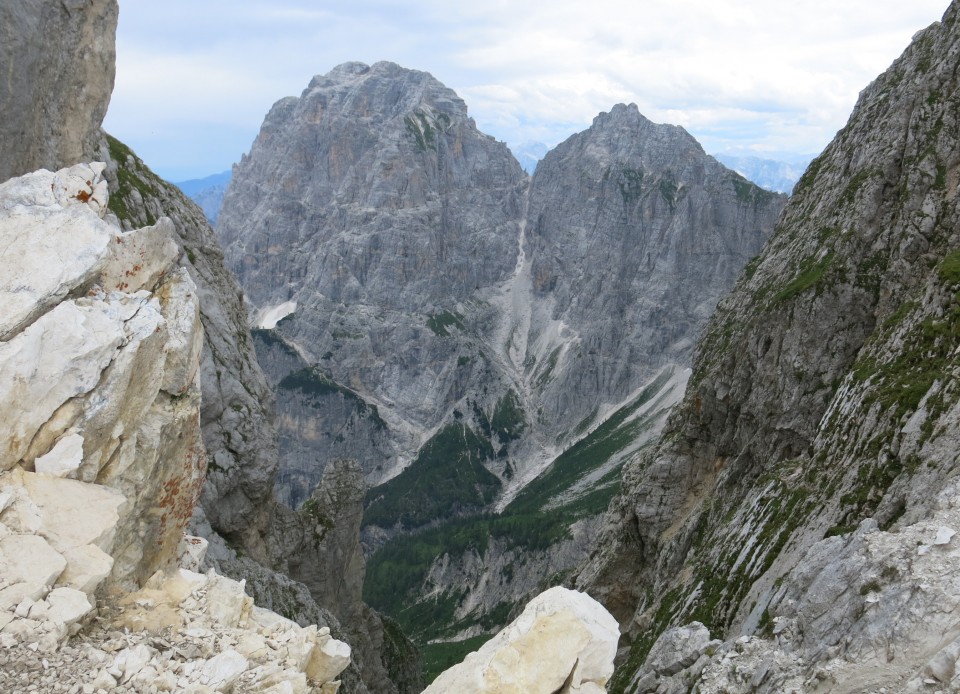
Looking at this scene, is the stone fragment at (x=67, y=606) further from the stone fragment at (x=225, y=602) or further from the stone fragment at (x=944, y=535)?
the stone fragment at (x=944, y=535)

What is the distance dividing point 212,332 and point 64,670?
134 ft

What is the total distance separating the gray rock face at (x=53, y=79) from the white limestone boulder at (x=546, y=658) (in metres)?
32.2

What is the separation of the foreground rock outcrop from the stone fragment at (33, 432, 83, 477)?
0.03m

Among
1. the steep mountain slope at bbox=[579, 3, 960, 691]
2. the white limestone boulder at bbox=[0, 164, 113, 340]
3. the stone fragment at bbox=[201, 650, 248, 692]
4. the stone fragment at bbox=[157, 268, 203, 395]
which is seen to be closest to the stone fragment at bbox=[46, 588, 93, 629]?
the stone fragment at bbox=[201, 650, 248, 692]

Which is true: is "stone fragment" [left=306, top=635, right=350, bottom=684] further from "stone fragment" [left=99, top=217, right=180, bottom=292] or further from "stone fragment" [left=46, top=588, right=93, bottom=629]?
"stone fragment" [left=99, top=217, right=180, bottom=292]

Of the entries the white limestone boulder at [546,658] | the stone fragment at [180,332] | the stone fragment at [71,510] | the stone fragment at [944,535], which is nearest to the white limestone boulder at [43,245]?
the stone fragment at [180,332]

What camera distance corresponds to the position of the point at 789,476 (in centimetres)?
4241

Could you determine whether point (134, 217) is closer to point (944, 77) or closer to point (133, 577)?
point (133, 577)

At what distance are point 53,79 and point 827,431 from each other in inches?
1821

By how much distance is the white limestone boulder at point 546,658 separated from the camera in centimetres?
1669

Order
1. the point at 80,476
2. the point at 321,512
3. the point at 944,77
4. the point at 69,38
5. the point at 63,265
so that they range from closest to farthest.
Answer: the point at 80,476 < the point at 63,265 < the point at 69,38 < the point at 944,77 < the point at 321,512

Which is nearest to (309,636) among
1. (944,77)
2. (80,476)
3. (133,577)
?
(133,577)

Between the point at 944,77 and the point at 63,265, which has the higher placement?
the point at 944,77

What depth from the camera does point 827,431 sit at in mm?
39562
